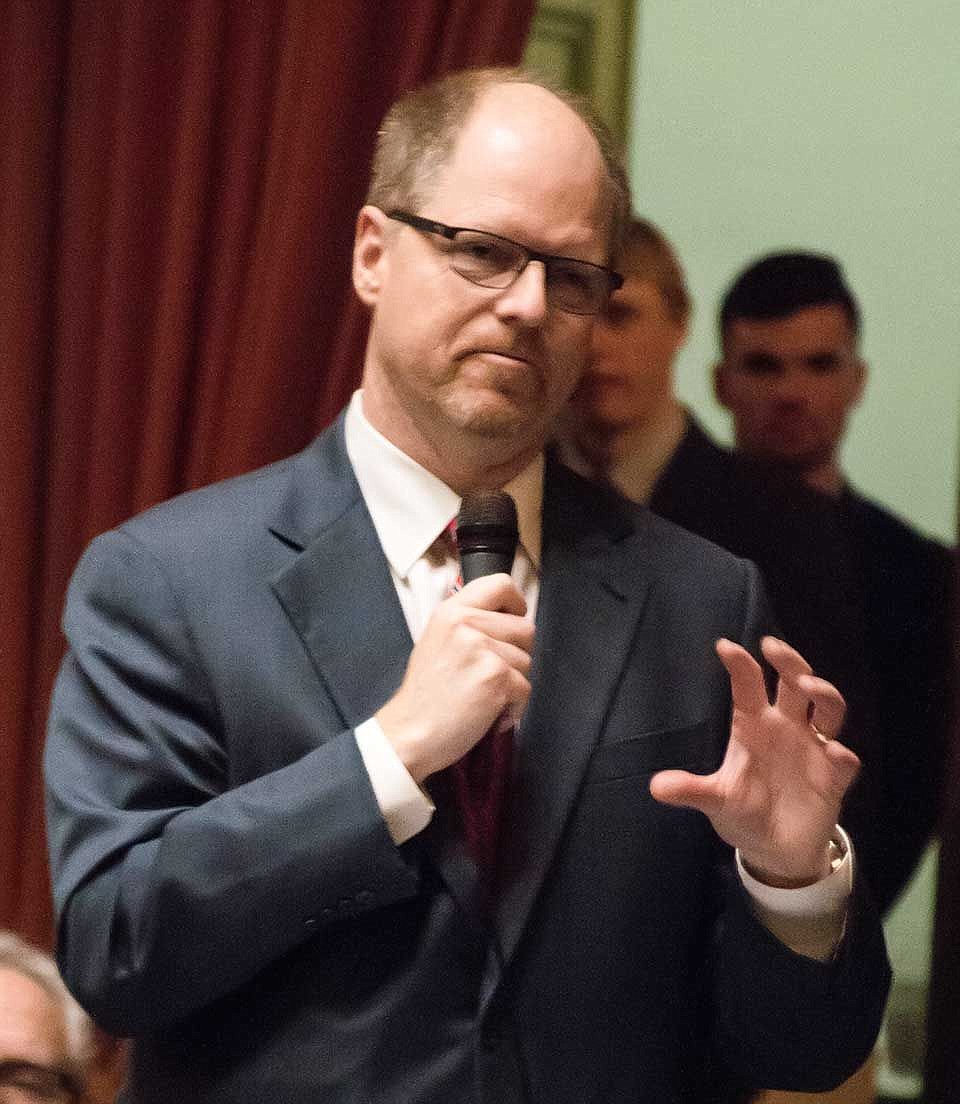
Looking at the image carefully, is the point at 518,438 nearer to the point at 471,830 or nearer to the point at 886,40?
the point at 471,830

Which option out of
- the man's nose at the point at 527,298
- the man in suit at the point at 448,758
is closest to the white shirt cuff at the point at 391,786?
the man in suit at the point at 448,758

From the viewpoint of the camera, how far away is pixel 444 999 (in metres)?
1.24

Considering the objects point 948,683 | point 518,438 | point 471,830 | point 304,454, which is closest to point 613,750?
point 471,830

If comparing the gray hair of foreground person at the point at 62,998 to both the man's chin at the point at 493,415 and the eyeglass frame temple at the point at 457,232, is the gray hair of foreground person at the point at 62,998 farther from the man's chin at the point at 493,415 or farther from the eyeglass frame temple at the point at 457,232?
the eyeglass frame temple at the point at 457,232

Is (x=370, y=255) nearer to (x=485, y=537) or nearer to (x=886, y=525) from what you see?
(x=485, y=537)

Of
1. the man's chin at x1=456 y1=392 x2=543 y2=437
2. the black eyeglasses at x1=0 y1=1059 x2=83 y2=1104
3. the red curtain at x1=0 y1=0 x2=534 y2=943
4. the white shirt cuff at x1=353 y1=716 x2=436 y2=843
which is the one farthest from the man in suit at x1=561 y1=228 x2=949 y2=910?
the black eyeglasses at x1=0 y1=1059 x2=83 y2=1104

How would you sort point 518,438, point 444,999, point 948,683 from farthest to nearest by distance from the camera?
point 948,683
point 518,438
point 444,999

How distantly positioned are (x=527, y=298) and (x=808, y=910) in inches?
22.4

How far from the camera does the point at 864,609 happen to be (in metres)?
1.84

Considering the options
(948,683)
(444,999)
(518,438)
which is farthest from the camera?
(948,683)

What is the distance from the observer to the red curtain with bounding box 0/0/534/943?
1822mm

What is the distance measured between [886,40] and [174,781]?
1278 mm

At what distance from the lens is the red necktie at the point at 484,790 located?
1254 millimetres

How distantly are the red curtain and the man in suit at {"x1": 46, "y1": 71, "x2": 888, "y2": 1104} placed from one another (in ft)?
1.36
